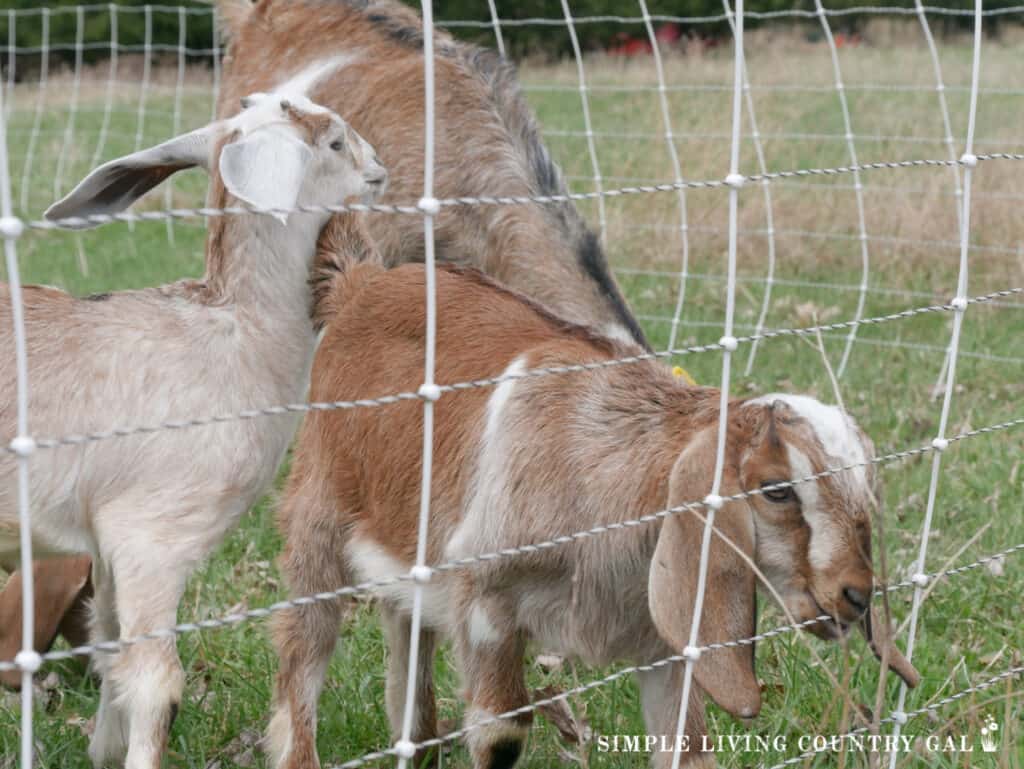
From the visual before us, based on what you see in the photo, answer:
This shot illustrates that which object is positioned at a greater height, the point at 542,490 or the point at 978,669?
the point at 542,490

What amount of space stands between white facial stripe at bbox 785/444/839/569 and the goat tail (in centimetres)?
119

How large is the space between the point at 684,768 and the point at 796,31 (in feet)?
49.6

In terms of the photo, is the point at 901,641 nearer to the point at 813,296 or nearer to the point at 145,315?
the point at 145,315

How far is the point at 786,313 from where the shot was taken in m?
7.70

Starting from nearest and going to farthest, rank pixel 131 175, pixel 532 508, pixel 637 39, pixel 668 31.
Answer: pixel 532 508 < pixel 131 175 < pixel 668 31 < pixel 637 39

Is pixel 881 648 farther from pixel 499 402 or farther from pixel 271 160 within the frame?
pixel 271 160

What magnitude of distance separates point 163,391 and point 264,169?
48 centimetres

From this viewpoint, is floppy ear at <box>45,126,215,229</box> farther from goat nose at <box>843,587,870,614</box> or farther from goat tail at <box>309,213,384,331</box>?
goat nose at <box>843,587,870,614</box>

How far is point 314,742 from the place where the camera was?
3.17m

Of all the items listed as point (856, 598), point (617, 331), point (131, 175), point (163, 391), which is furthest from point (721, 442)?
point (617, 331)

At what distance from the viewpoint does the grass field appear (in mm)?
3441

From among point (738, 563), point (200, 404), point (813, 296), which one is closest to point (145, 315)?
point (200, 404)

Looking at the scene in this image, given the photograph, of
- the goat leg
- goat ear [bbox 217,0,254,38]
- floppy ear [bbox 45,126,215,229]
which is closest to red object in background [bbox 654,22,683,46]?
goat ear [bbox 217,0,254,38]

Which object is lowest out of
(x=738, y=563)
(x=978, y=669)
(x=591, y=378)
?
(x=978, y=669)
